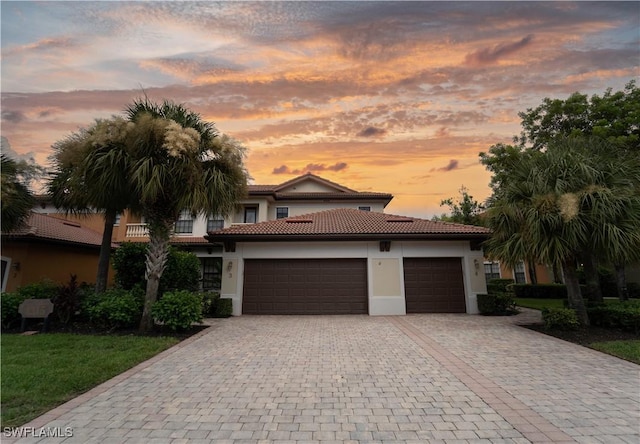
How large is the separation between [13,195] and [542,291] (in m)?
29.5

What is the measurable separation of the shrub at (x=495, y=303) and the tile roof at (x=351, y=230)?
2718 mm

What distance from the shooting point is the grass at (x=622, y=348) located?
6.56 meters

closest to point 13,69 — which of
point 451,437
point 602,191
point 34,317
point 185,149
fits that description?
point 185,149

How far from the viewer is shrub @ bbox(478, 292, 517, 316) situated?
12.7 metres

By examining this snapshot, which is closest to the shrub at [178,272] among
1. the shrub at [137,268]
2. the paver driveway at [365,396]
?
the shrub at [137,268]

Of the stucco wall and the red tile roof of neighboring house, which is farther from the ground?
the red tile roof of neighboring house

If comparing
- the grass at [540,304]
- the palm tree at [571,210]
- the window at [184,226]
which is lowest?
the grass at [540,304]

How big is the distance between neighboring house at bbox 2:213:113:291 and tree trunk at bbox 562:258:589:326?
20913mm

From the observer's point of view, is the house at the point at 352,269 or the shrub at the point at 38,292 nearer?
the shrub at the point at 38,292

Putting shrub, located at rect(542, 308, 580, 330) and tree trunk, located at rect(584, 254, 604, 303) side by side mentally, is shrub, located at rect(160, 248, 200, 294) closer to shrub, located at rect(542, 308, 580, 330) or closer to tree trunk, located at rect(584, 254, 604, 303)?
shrub, located at rect(542, 308, 580, 330)

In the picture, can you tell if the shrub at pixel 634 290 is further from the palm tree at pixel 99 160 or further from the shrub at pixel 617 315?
the palm tree at pixel 99 160

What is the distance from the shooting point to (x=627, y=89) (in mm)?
16625

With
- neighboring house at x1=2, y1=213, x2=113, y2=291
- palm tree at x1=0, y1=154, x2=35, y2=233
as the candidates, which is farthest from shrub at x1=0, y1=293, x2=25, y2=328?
neighboring house at x1=2, y1=213, x2=113, y2=291

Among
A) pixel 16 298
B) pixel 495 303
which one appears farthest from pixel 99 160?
pixel 495 303
